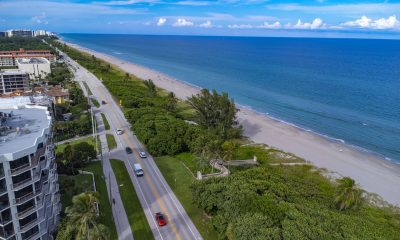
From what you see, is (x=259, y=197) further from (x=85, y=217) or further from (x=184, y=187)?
(x=85, y=217)

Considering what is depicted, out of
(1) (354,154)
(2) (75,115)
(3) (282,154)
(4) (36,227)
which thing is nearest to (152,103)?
(2) (75,115)

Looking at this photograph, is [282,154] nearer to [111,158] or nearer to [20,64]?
[111,158]

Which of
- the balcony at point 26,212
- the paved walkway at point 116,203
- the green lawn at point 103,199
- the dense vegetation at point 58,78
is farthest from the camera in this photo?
the dense vegetation at point 58,78

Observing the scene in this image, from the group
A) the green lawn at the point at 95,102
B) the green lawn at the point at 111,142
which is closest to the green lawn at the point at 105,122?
the green lawn at the point at 111,142

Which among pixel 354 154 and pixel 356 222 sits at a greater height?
pixel 356 222

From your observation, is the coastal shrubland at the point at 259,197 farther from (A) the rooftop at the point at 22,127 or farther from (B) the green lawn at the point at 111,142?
(A) the rooftop at the point at 22,127

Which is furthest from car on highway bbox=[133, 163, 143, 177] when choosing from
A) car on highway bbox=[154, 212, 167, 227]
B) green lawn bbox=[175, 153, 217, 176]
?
car on highway bbox=[154, 212, 167, 227]
